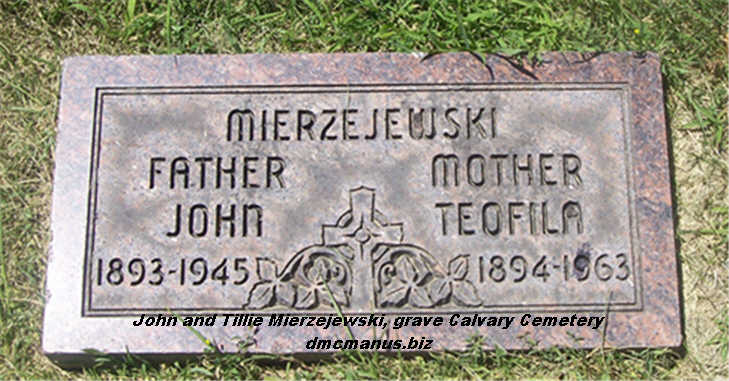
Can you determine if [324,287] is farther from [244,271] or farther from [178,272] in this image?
[178,272]

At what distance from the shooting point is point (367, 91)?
265cm

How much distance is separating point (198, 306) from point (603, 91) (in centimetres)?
178

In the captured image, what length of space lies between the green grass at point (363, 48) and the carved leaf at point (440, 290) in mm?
975

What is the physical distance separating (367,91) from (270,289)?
33.9 inches

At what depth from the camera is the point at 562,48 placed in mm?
2836

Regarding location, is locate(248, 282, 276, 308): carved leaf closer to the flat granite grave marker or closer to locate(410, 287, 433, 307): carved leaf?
the flat granite grave marker

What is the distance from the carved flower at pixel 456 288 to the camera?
8.12 ft

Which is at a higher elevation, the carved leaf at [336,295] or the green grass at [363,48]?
the green grass at [363,48]

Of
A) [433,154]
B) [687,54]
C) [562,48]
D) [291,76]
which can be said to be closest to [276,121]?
[291,76]

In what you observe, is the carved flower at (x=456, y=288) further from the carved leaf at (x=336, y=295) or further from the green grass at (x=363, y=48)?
the green grass at (x=363, y=48)

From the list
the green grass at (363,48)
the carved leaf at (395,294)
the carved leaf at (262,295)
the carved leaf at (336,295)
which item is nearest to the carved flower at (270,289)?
the carved leaf at (262,295)

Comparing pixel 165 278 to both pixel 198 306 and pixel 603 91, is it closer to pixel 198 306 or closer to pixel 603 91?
pixel 198 306

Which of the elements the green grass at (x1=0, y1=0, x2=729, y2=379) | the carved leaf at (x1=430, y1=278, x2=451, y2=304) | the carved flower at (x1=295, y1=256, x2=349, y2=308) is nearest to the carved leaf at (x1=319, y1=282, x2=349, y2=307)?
the carved flower at (x1=295, y1=256, x2=349, y2=308)

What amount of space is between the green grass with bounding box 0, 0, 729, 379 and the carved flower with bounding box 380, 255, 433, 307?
94 cm
